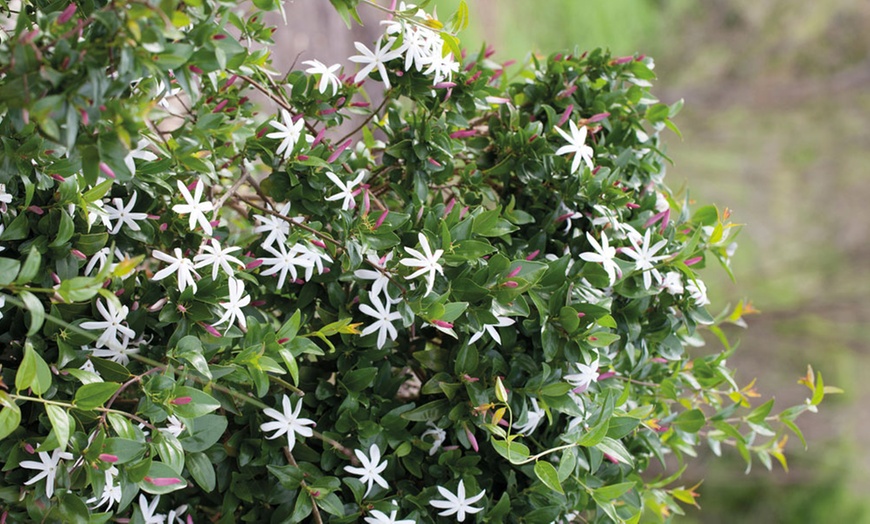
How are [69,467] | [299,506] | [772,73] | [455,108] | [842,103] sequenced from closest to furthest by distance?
[69,467] → [299,506] → [455,108] → [842,103] → [772,73]

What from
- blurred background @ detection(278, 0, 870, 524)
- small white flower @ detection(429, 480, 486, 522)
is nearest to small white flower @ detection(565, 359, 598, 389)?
small white flower @ detection(429, 480, 486, 522)

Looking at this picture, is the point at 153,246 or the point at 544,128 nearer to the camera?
the point at 153,246

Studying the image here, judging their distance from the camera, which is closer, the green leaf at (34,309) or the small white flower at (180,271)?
the green leaf at (34,309)

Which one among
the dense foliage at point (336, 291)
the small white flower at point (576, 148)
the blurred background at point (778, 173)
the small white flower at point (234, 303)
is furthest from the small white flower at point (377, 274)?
the blurred background at point (778, 173)

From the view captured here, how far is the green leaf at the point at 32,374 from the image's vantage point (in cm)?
54

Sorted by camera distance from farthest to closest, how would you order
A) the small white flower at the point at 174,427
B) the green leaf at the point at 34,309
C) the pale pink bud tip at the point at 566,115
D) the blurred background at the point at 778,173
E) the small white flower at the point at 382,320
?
the blurred background at the point at 778,173 → the pale pink bud tip at the point at 566,115 → the small white flower at the point at 382,320 → the small white flower at the point at 174,427 → the green leaf at the point at 34,309

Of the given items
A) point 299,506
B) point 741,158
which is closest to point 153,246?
point 299,506

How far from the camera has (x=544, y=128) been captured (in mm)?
902

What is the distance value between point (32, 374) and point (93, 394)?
0.16 feet

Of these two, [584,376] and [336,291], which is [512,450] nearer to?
[584,376]

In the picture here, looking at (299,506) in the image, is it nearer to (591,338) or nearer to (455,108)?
(591,338)

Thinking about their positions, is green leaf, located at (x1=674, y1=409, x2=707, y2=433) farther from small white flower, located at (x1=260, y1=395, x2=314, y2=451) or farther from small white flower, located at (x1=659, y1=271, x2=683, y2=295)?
small white flower, located at (x1=260, y1=395, x2=314, y2=451)

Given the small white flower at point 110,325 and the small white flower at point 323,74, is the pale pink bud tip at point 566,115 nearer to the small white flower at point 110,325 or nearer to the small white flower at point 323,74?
the small white flower at point 323,74

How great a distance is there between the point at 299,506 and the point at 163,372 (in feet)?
0.56
